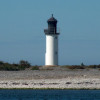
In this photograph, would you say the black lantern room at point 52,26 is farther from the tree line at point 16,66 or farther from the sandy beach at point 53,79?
the sandy beach at point 53,79

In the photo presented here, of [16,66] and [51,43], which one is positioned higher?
[51,43]

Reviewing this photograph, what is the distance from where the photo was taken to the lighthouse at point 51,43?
254 ft

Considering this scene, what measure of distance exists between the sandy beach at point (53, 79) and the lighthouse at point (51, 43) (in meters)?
6.85

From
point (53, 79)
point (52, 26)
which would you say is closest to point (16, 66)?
point (52, 26)

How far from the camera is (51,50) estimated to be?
7775 centimetres

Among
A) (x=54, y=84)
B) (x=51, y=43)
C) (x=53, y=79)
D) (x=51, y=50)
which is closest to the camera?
(x=54, y=84)

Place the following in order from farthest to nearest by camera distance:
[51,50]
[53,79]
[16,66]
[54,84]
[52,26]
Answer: [52,26]
[51,50]
[16,66]
[53,79]
[54,84]

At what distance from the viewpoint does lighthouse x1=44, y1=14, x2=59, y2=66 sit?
254 feet

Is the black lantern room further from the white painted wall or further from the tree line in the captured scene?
the tree line

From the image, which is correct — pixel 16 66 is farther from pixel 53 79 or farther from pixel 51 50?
pixel 53 79

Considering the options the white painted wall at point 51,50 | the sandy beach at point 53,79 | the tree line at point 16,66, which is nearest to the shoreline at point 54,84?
the sandy beach at point 53,79

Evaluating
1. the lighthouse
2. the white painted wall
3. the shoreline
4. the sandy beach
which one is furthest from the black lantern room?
the shoreline

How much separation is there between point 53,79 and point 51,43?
58.3ft
